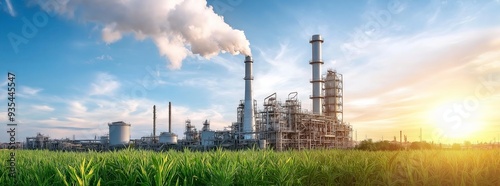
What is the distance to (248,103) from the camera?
45719mm

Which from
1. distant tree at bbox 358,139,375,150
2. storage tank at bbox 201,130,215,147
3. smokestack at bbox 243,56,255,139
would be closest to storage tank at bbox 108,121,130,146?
storage tank at bbox 201,130,215,147

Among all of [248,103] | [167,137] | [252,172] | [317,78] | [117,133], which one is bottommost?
[167,137]

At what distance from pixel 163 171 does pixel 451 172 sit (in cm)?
554

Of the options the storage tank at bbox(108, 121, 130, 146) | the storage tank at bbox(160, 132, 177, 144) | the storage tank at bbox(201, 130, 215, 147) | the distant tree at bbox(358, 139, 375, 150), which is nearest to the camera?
the distant tree at bbox(358, 139, 375, 150)

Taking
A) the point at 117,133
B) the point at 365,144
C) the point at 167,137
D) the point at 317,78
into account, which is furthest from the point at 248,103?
the point at 117,133

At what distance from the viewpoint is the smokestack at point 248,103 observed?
45.6m

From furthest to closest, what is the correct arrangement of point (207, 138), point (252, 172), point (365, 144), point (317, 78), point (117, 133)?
point (317, 78) < point (117, 133) < point (207, 138) < point (365, 144) < point (252, 172)

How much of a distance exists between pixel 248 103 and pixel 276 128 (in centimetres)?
506

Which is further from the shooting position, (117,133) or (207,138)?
(117,133)

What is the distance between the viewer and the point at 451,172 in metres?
6.66

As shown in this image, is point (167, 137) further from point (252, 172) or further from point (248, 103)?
point (252, 172)

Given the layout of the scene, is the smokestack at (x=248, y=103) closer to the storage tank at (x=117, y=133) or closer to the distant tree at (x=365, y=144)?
the distant tree at (x=365, y=144)

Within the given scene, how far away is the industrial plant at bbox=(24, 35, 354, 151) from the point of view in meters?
45.0

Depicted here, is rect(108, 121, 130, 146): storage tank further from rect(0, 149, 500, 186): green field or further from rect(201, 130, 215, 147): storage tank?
rect(0, 149, 500, 186): green field
